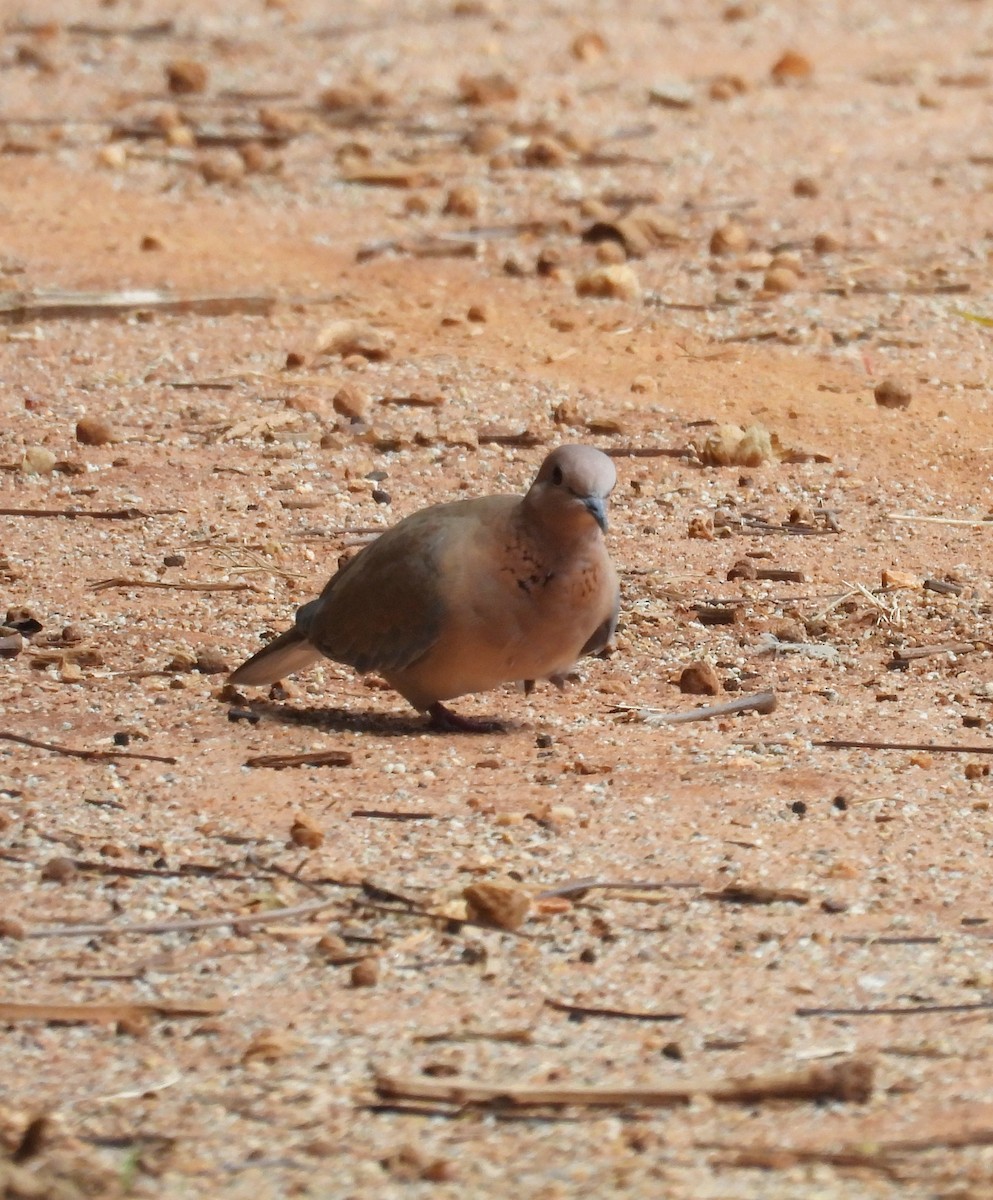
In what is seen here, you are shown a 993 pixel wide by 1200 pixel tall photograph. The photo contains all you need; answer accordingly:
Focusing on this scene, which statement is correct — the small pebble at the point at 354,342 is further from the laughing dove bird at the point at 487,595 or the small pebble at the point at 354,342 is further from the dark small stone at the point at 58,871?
the dark small stone at the point at 58,871

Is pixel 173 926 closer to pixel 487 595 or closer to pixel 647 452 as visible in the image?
pixel 487 595

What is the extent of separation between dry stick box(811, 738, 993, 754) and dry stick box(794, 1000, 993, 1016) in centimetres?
127

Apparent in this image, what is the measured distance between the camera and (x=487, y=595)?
476 cm

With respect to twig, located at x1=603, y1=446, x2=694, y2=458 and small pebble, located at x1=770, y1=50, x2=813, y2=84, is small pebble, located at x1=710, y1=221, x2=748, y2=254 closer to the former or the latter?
twig, located at x1=603, y1=446, x2=694, y2=458

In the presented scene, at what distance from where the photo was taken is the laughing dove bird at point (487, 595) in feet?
15.5

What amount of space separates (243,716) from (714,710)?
3.37ft

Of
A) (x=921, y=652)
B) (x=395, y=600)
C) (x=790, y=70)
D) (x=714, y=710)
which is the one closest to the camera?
(x=395, y=600)

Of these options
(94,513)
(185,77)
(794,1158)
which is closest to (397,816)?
(794,1158)

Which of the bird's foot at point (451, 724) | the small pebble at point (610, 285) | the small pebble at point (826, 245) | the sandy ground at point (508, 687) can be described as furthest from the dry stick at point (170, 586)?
the small pebble at point (826, 245)

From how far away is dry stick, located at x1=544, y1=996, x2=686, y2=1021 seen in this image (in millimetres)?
3416

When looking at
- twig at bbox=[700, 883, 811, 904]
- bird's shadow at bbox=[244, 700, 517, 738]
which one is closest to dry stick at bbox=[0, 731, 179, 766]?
bird's shadow at bbox=[244, 700, 517, 738]

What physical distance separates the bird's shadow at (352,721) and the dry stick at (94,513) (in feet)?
4.34

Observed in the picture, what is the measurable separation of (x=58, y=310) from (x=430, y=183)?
2.63 m

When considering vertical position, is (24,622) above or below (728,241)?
below
